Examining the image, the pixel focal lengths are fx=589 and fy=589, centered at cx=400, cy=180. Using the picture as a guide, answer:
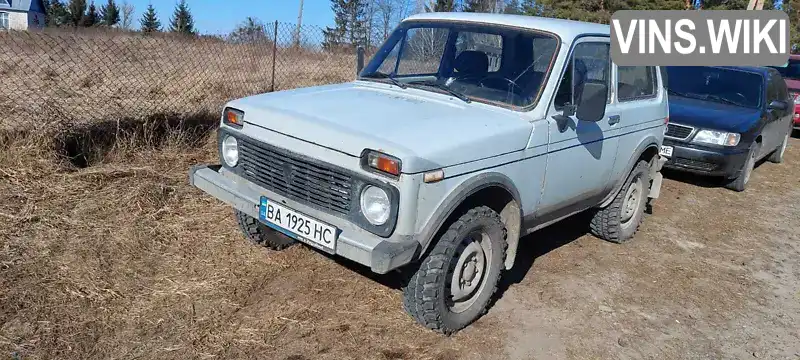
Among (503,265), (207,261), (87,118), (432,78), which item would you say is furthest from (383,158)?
(87,118)

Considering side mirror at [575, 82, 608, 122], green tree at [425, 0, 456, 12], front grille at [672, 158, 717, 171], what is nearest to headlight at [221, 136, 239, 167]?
side mirror at [575, 82, 608, 122]

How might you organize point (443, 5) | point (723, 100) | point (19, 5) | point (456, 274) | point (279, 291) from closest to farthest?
point (456, 274) → point (279, 291) → point (723, 100) → point (443, 5) → point (19, 5)

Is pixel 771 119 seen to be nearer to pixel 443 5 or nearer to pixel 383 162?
pixel 383 162

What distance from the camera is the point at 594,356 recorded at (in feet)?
11.7

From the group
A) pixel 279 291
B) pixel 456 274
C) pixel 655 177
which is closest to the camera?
pixel 456 274

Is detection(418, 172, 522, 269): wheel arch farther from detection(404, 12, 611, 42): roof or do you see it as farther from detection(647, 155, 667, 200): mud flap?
detection(647, 155, 667, 200): mud flap

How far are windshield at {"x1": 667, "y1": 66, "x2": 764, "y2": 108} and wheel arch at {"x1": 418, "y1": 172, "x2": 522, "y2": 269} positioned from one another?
221 inches

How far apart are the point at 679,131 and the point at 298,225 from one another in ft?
19.8

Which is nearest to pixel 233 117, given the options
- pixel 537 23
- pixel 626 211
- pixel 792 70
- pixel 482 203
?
pixel 482 203

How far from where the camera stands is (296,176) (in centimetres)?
339

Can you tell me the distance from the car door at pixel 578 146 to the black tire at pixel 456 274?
58 centimetres

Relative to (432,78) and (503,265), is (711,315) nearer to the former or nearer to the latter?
(503,265)

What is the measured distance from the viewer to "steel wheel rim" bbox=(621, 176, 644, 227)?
5463 millimetres

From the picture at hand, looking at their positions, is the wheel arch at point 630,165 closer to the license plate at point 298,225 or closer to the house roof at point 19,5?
the license plate at point 298,225
